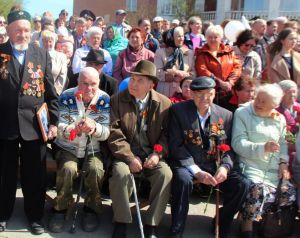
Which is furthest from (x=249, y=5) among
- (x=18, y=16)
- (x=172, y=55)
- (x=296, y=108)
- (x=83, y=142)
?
(x=18, y=16)

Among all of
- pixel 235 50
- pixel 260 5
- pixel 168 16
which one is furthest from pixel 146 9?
pixel 235 50

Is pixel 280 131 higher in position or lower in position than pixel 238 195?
higher

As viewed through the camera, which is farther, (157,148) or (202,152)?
(202,152)

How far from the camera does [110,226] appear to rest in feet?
15.0

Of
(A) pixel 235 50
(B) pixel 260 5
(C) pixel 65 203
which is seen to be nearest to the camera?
(C) pixel 65 203

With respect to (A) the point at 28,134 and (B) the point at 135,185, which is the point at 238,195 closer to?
(B) the point at 135,185

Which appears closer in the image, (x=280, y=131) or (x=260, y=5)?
(x=280, y=131)

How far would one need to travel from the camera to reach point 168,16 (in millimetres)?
26219

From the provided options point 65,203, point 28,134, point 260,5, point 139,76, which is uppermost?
point 260,5

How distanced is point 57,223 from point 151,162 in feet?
3.69

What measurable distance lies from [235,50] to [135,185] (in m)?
3.27

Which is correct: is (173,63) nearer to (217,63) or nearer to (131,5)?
(217,63)

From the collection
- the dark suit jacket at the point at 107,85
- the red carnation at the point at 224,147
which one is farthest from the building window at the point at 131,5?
the red carnation at the point at 224,147

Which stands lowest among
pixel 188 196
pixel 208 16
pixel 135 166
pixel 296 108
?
pixel 188 196
